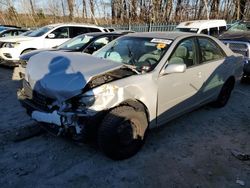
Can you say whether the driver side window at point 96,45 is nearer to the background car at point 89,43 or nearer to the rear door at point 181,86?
the background car at point 89,43

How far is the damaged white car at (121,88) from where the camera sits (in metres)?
3.02

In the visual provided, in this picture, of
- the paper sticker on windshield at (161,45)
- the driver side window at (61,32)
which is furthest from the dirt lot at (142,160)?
the driver side window at (61,32)

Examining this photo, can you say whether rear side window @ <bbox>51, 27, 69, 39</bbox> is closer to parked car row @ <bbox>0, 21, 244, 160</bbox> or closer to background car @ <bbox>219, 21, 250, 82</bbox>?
background car @ <bbox>219, 21, 250, 82</bbox>

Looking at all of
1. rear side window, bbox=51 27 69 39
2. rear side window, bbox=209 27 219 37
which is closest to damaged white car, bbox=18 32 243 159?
rear side window, bbox=51 27 69 39

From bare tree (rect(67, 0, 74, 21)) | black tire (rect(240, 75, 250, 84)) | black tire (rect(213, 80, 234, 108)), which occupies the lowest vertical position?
black tire (rect(240, 75, 250, 84))

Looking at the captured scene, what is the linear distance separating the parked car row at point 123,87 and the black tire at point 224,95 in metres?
0.40

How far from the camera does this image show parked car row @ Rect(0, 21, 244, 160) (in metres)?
3.02

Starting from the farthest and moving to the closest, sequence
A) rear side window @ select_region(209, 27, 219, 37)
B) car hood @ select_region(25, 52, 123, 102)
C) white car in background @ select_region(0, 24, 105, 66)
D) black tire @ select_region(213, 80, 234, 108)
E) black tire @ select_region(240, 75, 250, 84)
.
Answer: rear side window @ select_region(209, 27, 219, 37) < white car in background @ select_region(0, 24, 105, 66) < black tire @ select_region(240, 75, 250, 84) < black tire @ select_region(213, 80, 234, 108) < car hood @ select_region(25, 52, 123, 102)

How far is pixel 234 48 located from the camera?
7.83 m

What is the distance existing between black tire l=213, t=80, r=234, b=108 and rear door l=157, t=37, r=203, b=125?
1.05 metres

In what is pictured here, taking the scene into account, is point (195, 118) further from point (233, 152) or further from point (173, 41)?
point (173, 41)

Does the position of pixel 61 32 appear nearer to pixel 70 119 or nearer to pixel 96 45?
pixel 96 45

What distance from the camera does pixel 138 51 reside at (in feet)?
13.4

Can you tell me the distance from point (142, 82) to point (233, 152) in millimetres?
1666
